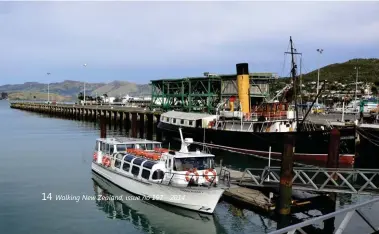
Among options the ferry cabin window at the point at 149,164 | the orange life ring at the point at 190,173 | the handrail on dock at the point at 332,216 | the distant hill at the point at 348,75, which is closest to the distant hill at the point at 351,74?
the distant hill at the point at 348,75

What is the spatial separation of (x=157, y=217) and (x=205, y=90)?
63.5 metres

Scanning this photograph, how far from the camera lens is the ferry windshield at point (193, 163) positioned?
24109mm

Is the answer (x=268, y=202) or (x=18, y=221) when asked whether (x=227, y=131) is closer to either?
(x=268, y=202)

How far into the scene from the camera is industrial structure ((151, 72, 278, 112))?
73.8 metres

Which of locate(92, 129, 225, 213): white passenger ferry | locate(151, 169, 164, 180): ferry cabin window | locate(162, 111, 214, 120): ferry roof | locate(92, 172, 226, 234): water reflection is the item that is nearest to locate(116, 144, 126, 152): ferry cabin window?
locate(92, 129, 225, 213): white passenger ferry

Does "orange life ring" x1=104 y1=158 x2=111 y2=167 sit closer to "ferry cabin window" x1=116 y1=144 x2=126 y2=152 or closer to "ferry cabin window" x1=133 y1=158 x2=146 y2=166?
"ferry cabin window" x1=116 y1=144 x2=126 y2=152

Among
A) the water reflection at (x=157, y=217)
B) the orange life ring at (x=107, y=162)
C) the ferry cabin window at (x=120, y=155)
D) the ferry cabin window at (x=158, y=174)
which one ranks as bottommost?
the water reflection at (x=157, y=217)

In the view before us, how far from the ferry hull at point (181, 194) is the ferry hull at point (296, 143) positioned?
16328 millimetres

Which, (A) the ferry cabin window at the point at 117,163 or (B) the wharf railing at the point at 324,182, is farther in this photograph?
(A) the ferry cabin window at the point at 117,163

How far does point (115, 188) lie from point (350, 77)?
497 feet

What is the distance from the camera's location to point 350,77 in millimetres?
161125

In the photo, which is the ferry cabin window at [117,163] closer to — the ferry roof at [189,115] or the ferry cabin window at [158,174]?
the ferry cabin window at [158,174]

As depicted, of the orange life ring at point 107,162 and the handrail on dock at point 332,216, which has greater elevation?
the handrail on dock at point 332,216

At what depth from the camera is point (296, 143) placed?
144ft
